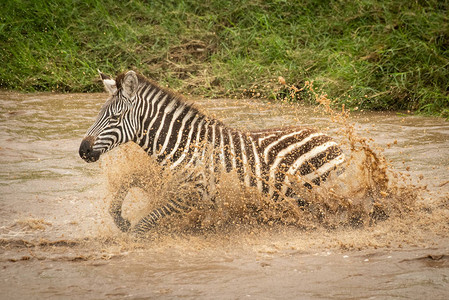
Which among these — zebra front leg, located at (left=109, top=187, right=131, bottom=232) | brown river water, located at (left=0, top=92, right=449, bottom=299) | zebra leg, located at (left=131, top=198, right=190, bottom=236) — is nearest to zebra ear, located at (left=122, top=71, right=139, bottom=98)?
brown river water, located at (left=0, top=92, right=449, bottom=299)

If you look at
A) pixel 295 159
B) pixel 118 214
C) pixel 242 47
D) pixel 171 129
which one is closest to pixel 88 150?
pixel 118 214

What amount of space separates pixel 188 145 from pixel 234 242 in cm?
95

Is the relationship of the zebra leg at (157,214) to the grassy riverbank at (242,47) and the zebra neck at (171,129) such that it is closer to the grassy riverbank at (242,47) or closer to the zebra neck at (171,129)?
the zebra neck at (171,129)

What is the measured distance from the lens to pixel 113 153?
24.2 ft

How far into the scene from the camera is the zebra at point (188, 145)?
203 inches

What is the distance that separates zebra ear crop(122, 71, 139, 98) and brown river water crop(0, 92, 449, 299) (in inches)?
24.9

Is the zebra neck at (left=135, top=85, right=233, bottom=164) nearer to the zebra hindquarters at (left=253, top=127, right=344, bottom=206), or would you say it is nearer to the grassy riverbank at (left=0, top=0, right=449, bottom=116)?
the zebra hindquarters at (left=253, top=127, right=344, bottom=206)

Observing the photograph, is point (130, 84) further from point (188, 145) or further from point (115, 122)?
point (188, 145)

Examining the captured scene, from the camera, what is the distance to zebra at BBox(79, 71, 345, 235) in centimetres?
517

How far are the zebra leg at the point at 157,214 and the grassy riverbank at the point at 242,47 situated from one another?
417cm

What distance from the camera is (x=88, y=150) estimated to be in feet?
16.8

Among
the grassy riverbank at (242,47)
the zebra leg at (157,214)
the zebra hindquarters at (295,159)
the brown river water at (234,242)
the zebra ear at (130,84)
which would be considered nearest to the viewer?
the brown river water at (234,242)

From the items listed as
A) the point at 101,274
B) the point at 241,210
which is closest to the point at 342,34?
the point at 241,210

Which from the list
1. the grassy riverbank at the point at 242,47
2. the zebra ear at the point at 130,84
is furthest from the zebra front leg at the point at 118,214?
the grassy riverbank at the point at 242,47
